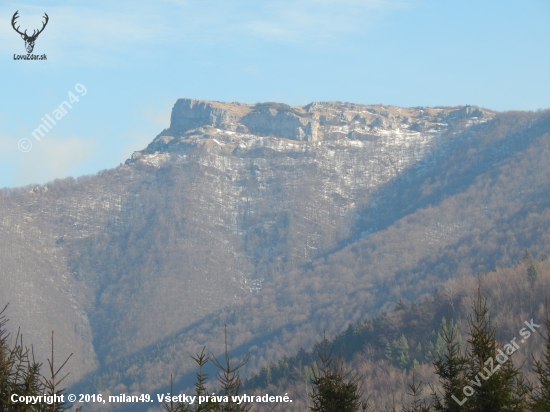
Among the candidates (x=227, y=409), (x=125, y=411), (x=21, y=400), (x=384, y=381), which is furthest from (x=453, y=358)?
(x=125, y=411)

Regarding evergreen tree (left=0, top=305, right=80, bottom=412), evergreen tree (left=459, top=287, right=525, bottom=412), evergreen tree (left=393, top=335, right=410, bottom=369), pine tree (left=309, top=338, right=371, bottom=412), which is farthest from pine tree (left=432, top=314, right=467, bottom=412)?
evergreen tree (left=393, top=335, right=410, bottom=369)

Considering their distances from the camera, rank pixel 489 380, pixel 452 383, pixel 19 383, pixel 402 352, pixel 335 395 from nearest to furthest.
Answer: pixel 19 383, pixel 489 380, pixel 452 383, pixel 335 395, pixel 402 352

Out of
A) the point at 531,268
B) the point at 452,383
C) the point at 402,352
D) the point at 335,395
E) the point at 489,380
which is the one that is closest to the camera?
the point at 489,380

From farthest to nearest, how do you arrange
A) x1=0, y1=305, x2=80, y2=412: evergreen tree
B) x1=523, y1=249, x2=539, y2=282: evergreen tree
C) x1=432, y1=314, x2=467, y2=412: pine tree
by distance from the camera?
x1=523, y1=249, x2=539, y2=282: evergreen tree, x1=432, y1=314, x2=467, y2=412: pine tree, x1=0, y1=305, x2=80, y2=412: evergreen tree

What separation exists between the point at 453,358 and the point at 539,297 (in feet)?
351

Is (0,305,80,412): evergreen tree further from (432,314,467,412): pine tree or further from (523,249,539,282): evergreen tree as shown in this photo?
(523,249,539,282): evergreen tree

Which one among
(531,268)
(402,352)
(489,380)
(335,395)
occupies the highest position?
(531,268)

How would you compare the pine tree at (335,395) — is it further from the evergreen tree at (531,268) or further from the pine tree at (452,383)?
the evergreen tree at (531,268)

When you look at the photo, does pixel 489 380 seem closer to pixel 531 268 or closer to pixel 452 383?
pixel 452 383

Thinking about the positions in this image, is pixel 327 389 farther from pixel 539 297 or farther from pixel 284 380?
pixel 539 297

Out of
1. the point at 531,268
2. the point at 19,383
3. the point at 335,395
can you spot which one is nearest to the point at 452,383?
the point at 335,395

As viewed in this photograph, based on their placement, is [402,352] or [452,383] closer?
[452,383]

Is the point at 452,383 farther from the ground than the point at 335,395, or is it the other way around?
the point at 452,383

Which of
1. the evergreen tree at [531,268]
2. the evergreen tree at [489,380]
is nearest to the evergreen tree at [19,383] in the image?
the evergreen tree at [489,380]
